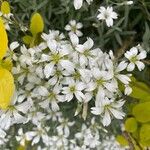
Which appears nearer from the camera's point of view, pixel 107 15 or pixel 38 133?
pixel 107 15

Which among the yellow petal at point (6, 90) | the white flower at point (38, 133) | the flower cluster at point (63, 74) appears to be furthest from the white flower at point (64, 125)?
the yellow petal at point (6, 90)

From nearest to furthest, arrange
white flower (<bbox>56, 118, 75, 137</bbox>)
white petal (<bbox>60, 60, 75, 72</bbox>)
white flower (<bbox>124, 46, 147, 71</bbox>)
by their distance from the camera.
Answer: white petal (<bbox>60, 60, 75, 72</bbox>)
white flower (<bbox>124, 46, 147, 71</bbox>)
white flower (<bbox>56, 118, 75, 137</bbox>)

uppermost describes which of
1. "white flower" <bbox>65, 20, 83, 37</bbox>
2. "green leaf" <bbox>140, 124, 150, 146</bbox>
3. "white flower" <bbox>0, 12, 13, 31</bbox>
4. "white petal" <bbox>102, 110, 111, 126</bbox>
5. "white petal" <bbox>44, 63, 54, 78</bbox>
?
"white flower" <bbox>0, 12, 13, 31</bbox>

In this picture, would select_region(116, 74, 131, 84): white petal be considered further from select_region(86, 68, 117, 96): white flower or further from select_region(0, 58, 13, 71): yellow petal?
select_region(0, 58, 13, 71): yellow petal

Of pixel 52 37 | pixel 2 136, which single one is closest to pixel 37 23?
pixel 52 37

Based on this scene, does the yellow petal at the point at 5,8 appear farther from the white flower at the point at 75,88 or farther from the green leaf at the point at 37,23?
the white flower at the point at 75,88

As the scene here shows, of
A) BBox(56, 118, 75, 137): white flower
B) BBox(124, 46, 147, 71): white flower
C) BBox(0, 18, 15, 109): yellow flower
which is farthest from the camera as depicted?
BBox(56, 118, 75, 137): white flower

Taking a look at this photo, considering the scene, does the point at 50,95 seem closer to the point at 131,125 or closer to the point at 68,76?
the point at 68,76

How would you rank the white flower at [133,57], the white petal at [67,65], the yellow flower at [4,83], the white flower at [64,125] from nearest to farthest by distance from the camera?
the yellow flower at [4,83], the white petal at [67,65], the white flower at [133,57], the white flower at [64,125]

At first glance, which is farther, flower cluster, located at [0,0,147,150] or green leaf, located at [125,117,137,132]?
green leaf, located at [125,117,137,132]

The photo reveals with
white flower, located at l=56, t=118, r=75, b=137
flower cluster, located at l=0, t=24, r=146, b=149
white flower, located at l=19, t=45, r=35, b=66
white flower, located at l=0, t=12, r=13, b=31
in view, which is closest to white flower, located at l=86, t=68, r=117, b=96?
flower cluster, located at l=0, t=24, r=146, b=149
